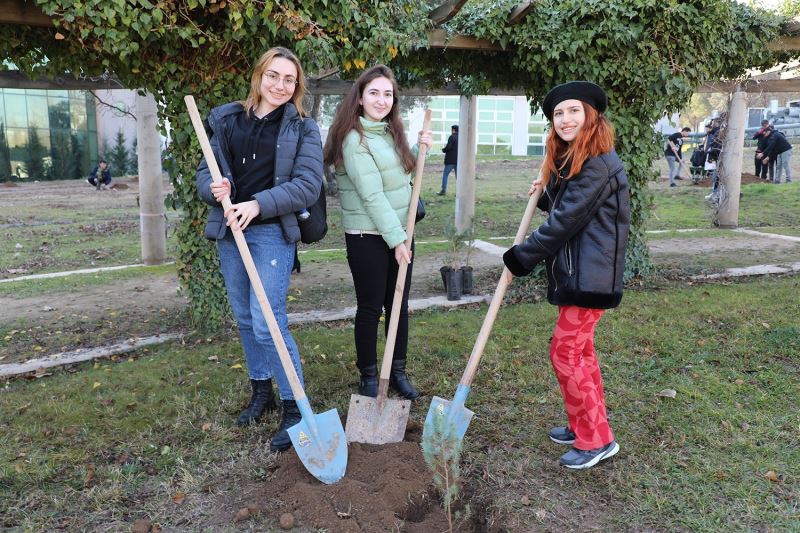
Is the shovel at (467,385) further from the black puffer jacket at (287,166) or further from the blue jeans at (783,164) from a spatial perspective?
the blue jeans at (783,164)

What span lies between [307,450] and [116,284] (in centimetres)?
528

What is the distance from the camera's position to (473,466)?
10.8ft

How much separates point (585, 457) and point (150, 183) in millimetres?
6923

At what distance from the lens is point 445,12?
6047 millimetres

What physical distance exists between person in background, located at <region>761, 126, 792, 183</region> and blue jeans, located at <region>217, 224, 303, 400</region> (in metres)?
17.4

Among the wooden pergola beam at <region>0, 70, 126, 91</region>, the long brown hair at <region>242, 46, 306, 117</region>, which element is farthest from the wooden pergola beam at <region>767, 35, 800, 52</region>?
the wooden pergola beam at <region>0, 70, 126, 91</region>

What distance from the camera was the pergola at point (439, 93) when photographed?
19.9ft

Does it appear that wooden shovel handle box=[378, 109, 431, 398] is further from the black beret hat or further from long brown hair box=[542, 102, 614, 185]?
long brown hair box=[542, 102, 614, 185]

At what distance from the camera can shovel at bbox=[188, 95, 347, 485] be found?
9.96ft

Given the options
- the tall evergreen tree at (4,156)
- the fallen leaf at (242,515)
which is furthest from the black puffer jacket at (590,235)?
the tall evergreen tree at (4,156)

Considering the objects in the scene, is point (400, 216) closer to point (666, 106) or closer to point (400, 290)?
point (400, 290)

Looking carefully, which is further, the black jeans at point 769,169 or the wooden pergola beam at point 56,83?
the black jeans at point 769,169

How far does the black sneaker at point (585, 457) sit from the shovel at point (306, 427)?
44.4 inches

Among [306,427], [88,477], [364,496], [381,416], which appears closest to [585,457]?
[381,416]
